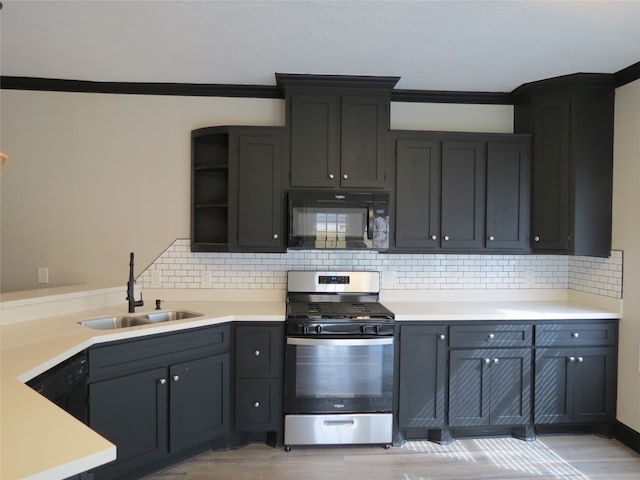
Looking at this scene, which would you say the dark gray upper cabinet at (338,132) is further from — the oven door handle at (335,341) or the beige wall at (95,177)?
the oven door handle at (335,341)

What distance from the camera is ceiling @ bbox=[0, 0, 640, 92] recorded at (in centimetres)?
214

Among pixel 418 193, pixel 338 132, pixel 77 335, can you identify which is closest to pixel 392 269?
pixel 418 193

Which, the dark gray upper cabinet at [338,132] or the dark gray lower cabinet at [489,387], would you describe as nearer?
the dark gray lower cabinet at [489,387]

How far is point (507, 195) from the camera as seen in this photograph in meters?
3.21

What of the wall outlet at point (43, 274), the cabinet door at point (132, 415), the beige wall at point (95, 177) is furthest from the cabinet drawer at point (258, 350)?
the wall outlet at point (43, 274)

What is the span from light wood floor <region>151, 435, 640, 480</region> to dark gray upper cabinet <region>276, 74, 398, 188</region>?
6.07 feet

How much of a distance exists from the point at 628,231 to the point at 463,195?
3.70 feet

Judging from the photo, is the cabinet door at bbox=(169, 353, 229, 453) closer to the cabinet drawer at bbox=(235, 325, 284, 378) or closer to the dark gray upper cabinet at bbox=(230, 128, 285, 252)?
the cabinet drawer at bbox=(235, 325, 284, 378)

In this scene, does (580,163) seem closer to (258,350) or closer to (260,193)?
(260,193)

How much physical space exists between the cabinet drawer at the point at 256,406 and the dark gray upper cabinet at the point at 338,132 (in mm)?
1423

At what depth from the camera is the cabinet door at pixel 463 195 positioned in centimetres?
318

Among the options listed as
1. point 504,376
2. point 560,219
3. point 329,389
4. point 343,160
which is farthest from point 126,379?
point 560,219

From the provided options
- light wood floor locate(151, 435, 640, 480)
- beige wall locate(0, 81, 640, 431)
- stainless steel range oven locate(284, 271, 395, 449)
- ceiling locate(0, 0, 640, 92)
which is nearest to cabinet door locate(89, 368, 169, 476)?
light wood floor locate(151, 435, 640, 480)

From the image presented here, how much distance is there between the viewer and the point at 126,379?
2.35 m
